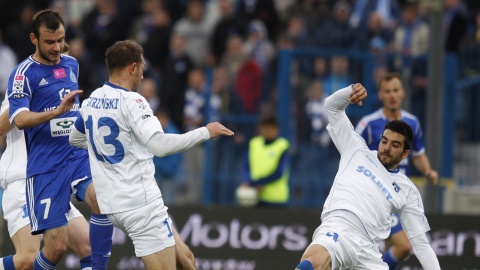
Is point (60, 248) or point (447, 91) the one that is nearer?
point (60, 248)

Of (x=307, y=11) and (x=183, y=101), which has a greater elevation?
(x=307, y=11)

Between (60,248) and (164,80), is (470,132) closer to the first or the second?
(164,80)

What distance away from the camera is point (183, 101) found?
15.7 m

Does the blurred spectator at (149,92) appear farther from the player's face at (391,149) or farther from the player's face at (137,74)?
the player's face at (137,74)

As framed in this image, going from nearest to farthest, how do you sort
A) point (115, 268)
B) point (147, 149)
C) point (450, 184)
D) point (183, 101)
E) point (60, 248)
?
point (147, 149) < point (60, 248) < point (115, 268) < point (450, 184) < point (183, 101)

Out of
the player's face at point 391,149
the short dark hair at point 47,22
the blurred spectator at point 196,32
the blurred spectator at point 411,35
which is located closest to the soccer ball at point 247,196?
the blurred spectator at point 411,35

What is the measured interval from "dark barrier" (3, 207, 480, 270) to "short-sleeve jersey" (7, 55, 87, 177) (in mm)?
3862

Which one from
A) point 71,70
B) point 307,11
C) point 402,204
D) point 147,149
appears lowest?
point 402,204

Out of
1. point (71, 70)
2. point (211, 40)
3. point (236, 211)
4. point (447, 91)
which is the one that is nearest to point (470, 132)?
point (447, 91)

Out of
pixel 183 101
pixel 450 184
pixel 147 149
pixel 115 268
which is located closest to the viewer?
pixel 147 149

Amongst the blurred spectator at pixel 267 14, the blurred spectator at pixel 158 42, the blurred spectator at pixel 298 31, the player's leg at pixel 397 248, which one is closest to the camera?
the player's leg at pixel 397 248

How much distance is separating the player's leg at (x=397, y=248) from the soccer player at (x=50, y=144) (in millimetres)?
3650

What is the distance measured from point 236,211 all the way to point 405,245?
2.51 m

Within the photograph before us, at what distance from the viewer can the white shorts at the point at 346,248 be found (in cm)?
850
